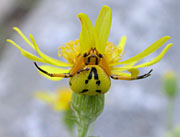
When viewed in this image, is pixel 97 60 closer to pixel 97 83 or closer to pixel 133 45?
pixel 97 83

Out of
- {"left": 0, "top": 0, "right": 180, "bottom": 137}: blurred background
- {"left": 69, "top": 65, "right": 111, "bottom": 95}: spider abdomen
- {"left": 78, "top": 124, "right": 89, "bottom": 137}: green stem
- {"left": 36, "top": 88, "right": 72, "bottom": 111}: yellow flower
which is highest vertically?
{"left": 0, "top": 0, "right": 180, "bottom": 137}: blurred background

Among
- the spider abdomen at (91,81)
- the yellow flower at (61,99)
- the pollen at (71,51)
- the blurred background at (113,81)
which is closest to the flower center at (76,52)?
the pollen at (71,51)

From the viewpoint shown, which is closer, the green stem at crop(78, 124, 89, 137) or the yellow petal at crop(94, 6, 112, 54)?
the yellow petal at crop(94, 6, 112, 54)

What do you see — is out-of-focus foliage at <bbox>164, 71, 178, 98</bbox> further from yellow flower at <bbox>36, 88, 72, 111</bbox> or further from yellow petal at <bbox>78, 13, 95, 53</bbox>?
yellow petal at <bbox>78, 13, 95, 53</bbox>

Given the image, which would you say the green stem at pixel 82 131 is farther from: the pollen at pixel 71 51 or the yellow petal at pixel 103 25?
the yellow petal at pixel 103 25

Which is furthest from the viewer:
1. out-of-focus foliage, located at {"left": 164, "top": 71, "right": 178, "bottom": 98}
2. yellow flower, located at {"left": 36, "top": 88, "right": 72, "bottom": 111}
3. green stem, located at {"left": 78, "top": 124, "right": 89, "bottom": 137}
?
out-of-focus foliage, located at {"left": 164, "top": 71, "right": 178, "bottom": 98}

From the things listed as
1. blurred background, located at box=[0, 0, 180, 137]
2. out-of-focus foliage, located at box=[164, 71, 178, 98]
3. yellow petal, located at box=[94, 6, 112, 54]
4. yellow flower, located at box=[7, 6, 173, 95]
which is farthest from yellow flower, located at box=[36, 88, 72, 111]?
yellow petal, located at box=[94, 6, 112, 54]

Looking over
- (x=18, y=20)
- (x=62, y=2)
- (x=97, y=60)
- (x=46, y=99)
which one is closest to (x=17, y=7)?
(x=18, y=20)
